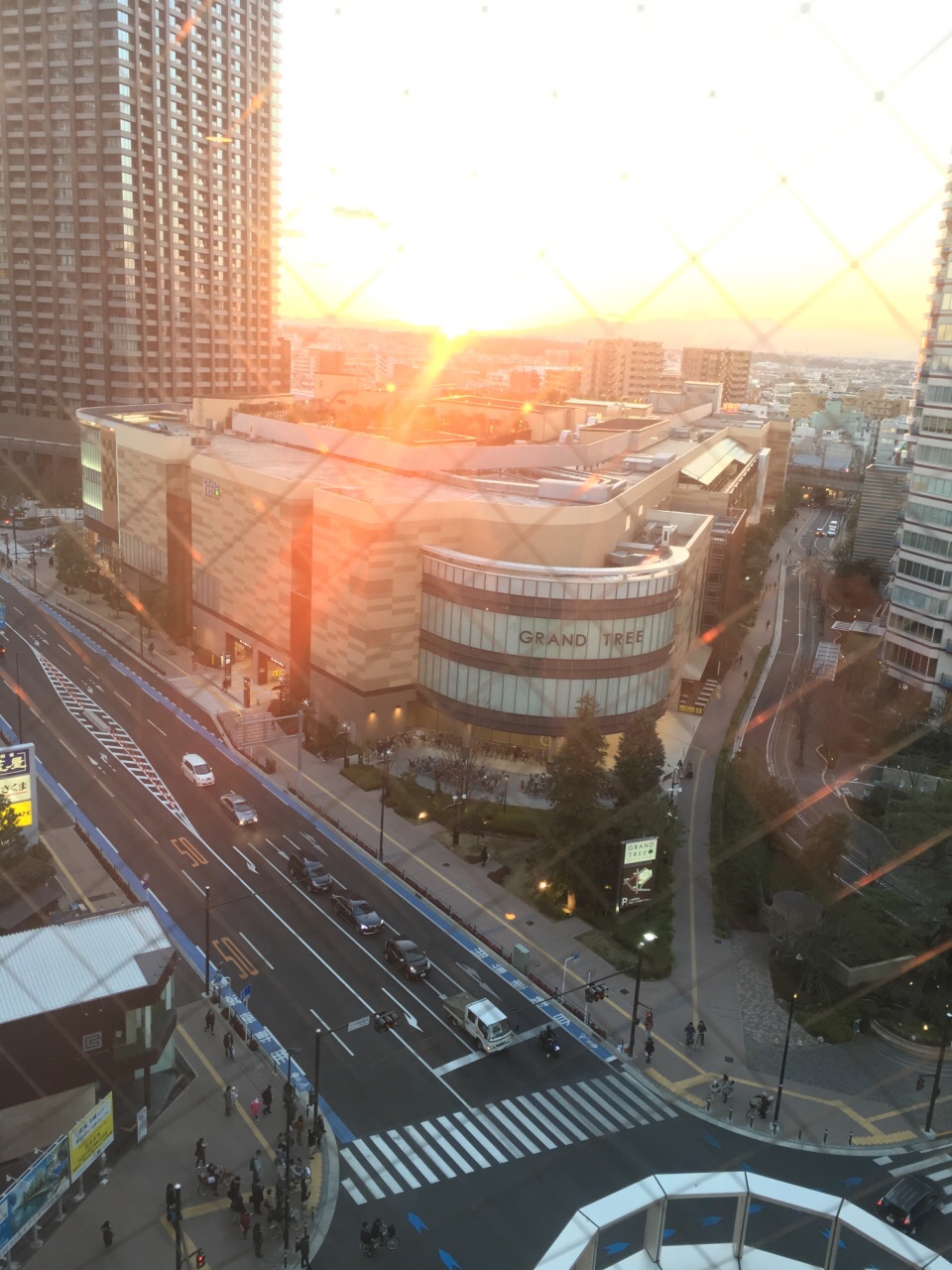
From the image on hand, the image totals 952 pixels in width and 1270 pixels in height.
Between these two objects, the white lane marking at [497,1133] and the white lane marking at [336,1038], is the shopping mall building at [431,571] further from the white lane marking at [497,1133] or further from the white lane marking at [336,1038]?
the white lane marking at [497,1133]

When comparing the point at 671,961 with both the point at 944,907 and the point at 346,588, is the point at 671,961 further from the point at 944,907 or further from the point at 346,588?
the point at 346,588

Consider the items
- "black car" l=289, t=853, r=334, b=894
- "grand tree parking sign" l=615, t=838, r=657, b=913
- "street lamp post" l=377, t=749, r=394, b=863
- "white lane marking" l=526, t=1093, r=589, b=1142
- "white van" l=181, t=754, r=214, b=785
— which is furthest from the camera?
"white van" l=181, t=754, r=214, b=785

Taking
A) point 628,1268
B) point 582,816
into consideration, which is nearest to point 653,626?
point 582,816

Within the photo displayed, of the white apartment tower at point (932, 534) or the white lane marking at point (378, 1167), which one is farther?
the white apartment tower at point (932, 534)

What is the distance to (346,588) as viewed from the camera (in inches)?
922

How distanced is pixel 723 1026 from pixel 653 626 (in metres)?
10.4

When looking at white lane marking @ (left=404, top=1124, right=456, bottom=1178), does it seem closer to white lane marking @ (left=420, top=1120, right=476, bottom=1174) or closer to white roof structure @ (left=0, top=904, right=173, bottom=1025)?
white lane marking @ (left=420, top=1120, right=476, bottom=1174)

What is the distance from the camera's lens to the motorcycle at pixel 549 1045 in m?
14.0

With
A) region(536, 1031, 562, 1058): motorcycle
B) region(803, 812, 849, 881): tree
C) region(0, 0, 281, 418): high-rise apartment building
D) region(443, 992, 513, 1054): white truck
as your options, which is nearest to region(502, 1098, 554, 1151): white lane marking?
region(443, 992, 513, 1054): white truck

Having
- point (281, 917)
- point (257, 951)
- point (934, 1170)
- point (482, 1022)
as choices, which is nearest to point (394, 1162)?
point (482, 1022)

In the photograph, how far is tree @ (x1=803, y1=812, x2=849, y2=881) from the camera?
1772 centimetres

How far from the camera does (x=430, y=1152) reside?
12.0 m

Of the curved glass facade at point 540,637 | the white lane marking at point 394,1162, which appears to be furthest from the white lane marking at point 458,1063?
the curved glass facade at point 540,637

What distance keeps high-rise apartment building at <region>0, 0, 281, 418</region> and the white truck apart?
4132 cm
